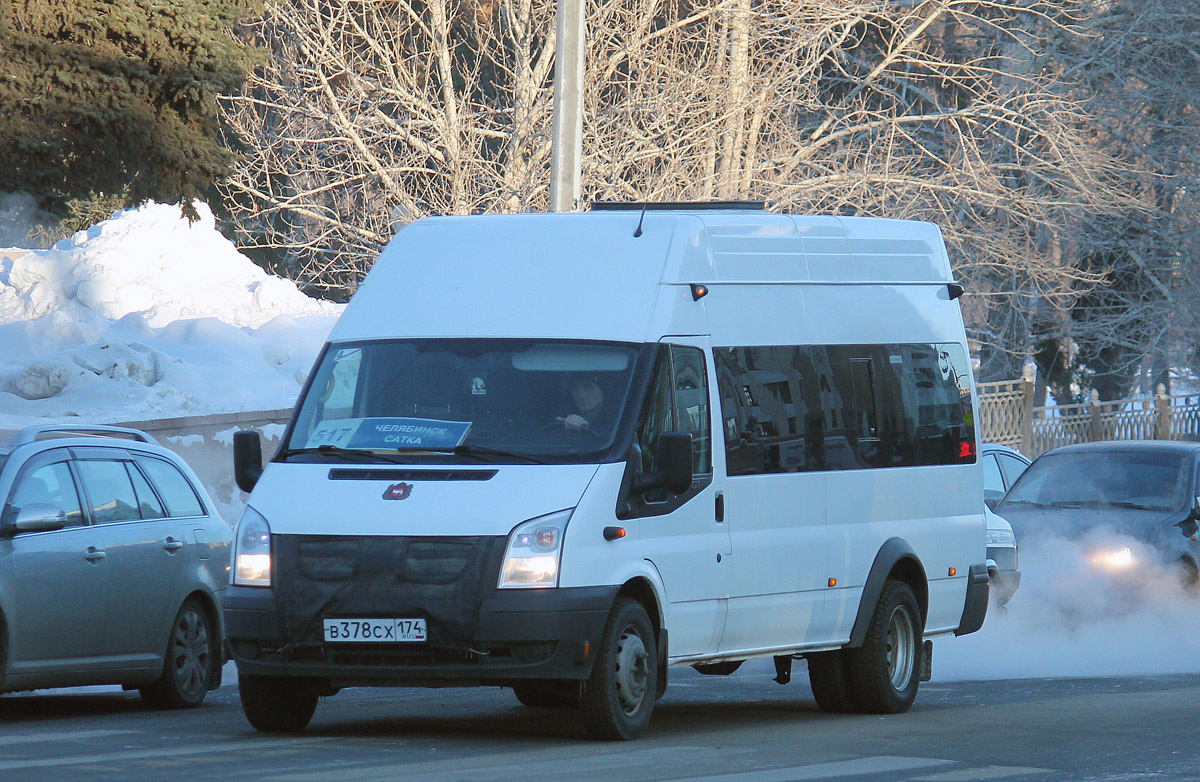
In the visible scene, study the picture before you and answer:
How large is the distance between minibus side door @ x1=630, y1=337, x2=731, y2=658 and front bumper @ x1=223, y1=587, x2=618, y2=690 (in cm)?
55

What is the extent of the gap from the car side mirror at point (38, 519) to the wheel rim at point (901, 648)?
4563 mm

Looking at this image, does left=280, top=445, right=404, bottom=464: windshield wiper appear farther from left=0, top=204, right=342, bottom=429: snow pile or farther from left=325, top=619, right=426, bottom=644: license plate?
left=0, top=204, right=342, bottom=429: snow pile

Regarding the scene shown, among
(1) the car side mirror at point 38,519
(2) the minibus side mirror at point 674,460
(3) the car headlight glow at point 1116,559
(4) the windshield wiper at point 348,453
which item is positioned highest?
(4) the windshield wiper at point 348,453

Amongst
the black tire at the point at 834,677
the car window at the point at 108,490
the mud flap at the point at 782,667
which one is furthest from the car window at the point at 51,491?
the black tire at the point at 834,677

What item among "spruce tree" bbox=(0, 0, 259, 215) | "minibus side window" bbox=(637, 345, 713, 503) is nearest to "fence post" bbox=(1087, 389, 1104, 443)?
"spruce tree" bbox=(0, 0, 259, 215)

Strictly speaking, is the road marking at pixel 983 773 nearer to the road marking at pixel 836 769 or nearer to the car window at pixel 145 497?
the road marking at pixel 836 769

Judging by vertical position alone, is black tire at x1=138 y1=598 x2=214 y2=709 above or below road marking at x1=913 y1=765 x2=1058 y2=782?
above

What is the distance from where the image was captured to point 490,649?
8508 millimetres

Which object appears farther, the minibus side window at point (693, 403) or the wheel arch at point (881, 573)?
the wheel arch at point (881, 573)

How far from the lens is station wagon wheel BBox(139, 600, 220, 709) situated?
11.1 m

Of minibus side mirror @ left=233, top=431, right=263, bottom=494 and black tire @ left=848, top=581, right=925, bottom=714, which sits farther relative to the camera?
black tire @ left=848, top=581, right=925, bottom=714

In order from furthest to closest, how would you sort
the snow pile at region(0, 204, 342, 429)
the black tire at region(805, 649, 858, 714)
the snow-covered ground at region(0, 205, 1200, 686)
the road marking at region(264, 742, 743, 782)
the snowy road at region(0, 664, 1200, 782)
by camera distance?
the snow pile at region(0, 204, 342, 429) → the snow-covered ground at region(0, 205, 1200, 686) → the black tire at region(805, 649, 858, 714) → the snowy road at region(0, 664, 1200, 782) → the road marking at region(264, 742, 743, 782)

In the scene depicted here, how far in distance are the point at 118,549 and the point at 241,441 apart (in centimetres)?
159

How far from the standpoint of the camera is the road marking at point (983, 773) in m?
7.94
